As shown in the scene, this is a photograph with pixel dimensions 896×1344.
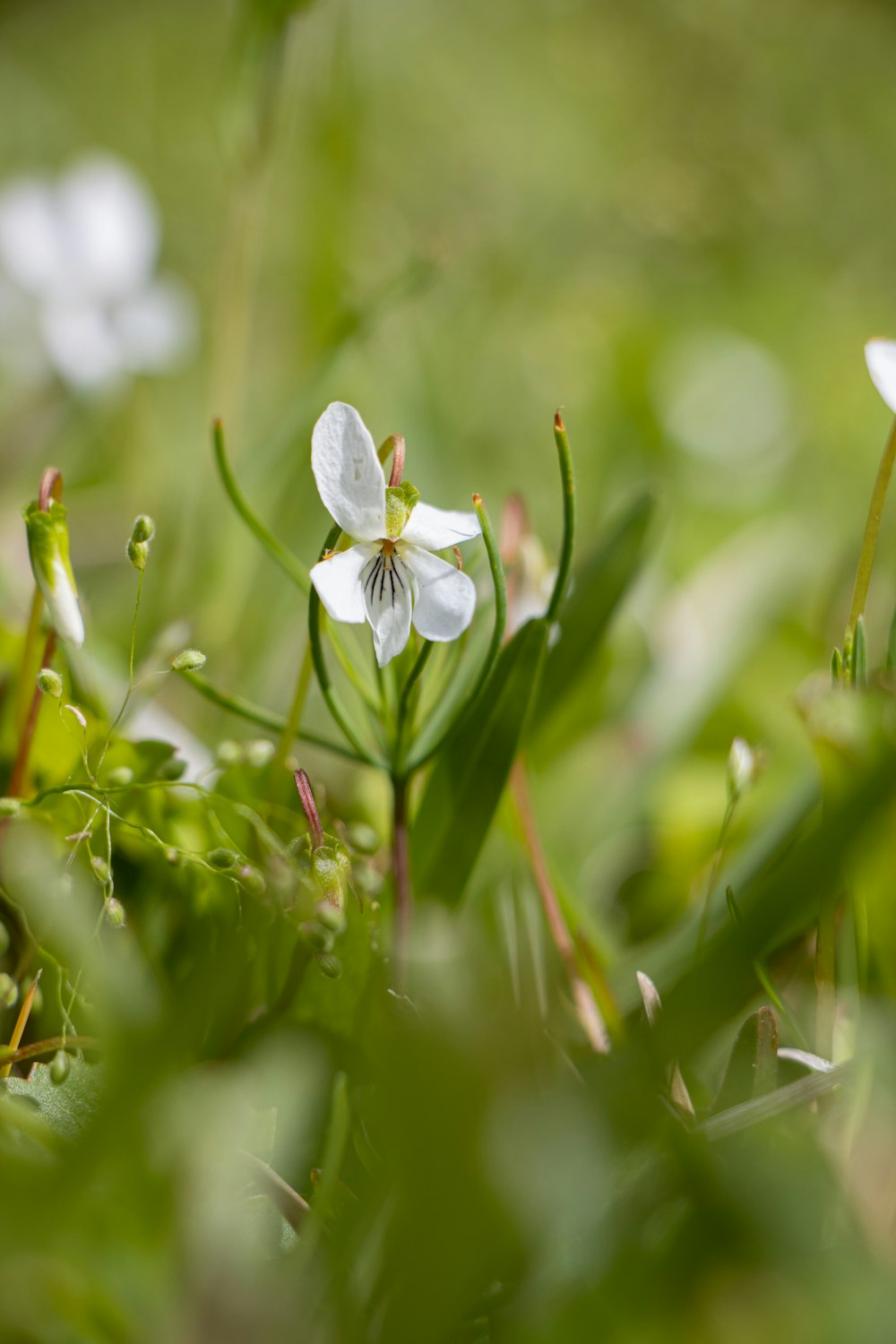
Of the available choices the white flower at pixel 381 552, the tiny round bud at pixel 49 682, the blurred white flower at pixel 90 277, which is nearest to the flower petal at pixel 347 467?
the white flower at pixel 381 552

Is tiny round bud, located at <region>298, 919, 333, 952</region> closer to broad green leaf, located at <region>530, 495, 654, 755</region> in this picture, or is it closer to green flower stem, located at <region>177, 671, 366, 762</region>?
green flower stem, located at <region>177, 671, 366, 762</region>

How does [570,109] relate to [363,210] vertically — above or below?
above

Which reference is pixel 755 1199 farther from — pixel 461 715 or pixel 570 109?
pixel 570 109

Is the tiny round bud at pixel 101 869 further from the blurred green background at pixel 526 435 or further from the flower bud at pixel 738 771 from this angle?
the flower bud at pixel 738 771

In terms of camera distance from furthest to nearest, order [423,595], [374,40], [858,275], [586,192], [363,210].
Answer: [374,40] < [586,192] < [858,275] < [363,210] < [423,595]

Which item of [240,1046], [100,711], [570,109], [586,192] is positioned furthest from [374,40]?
[240,1046]

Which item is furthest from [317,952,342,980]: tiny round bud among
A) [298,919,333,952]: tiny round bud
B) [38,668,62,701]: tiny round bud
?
[38,668,62,701]: tiny round bud

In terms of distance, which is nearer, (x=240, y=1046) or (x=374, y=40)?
(x=240, y=1046)
